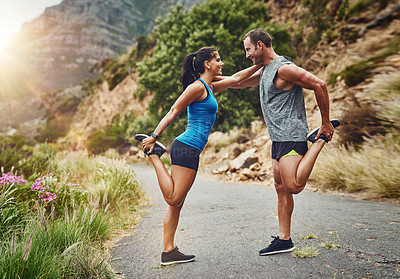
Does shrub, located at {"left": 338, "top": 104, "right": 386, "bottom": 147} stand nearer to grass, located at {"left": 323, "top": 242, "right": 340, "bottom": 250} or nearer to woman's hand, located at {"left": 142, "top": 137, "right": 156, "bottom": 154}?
grass, located at {"left": 323, "top": 242, "right": 340, "bottom": 250}

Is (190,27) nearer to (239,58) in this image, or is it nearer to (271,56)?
(239,58)

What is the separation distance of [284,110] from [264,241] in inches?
56.1

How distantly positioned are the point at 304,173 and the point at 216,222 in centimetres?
173

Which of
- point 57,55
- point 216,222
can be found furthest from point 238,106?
point 57,55

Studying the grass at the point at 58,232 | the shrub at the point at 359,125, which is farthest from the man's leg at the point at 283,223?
the shrub at the point at 359,125

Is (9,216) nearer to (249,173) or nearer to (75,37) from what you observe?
(249,173)

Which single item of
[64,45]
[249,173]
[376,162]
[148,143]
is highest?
[64,45]

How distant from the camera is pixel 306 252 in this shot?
2168 mm

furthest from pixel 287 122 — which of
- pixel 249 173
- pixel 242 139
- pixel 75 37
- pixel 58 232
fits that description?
pixel 75 37

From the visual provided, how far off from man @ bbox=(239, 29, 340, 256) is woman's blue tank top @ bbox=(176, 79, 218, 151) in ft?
1.75

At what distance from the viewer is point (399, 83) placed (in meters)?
5.33

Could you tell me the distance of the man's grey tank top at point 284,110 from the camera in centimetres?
218

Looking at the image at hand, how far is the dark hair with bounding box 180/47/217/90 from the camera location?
7.75ft

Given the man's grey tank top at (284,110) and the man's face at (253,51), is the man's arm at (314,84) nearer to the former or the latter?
the man's grey tank top at (284,110)
